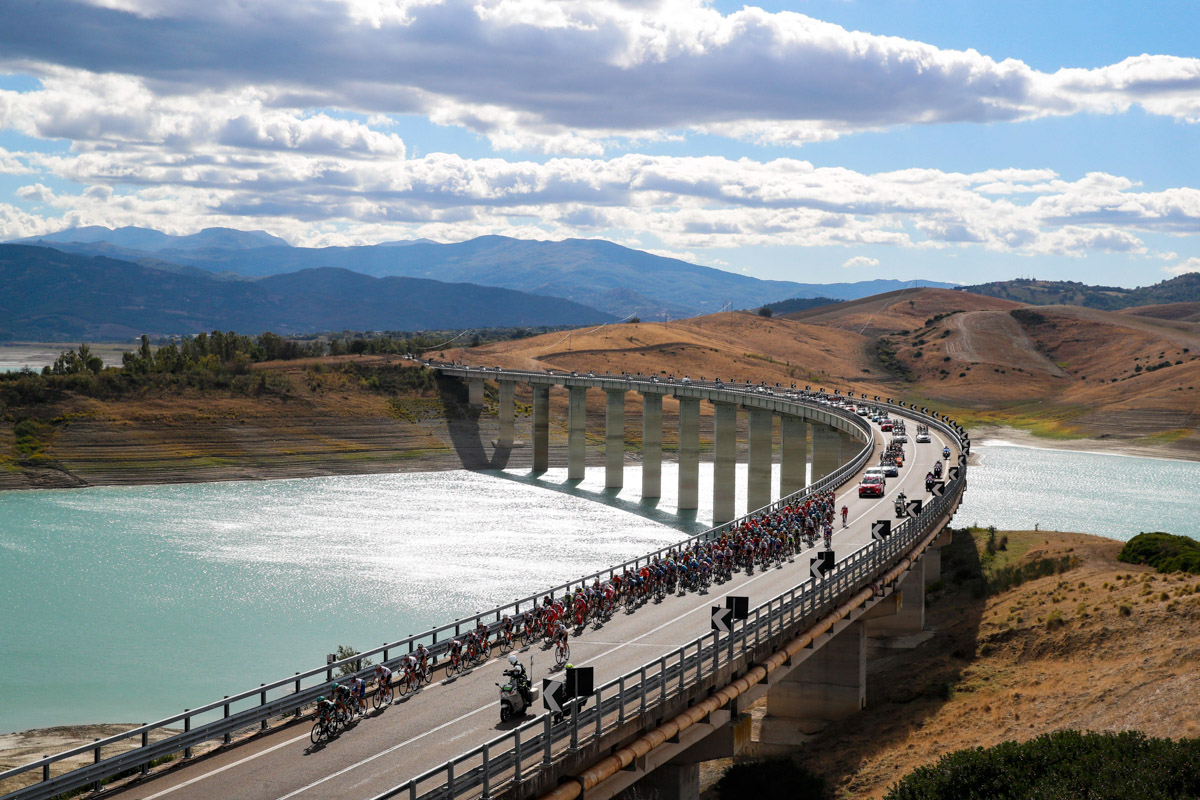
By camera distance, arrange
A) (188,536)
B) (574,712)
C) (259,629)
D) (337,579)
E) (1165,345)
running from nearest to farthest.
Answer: (574,712)
(259,629)
(337,579)
(188,536)
(1165,345)

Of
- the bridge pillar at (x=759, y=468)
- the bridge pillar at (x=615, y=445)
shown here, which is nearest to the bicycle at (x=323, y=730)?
the bridge pillar at (x=759, y=468)

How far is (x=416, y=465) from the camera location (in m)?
120

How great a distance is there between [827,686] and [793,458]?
5372 cm

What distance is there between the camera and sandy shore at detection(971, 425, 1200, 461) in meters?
134

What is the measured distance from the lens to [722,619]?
1065 inches

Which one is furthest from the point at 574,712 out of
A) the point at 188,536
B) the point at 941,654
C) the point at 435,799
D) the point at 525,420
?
the point at 525,420

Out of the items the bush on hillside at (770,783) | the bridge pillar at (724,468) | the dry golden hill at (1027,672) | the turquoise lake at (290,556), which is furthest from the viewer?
the bridge pillar at (724,468)

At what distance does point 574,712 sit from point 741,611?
24.4 ft

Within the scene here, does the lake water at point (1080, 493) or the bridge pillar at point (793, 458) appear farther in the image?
the bridge pillar at point (793, 458)

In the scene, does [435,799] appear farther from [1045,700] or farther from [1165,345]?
[1165,345]

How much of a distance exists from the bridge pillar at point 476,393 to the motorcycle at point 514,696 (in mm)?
118065

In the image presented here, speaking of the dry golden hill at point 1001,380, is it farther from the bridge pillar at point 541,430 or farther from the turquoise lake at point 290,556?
the turquoise lake at point 290,556

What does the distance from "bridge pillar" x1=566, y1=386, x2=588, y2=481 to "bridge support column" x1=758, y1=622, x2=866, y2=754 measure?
79.6 metres

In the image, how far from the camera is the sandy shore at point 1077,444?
134 metres
